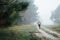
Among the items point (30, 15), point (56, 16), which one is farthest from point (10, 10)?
point (56, 16)

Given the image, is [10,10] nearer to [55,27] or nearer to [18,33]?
[18,33]

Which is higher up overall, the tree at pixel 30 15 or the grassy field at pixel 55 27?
the tree at pixel 30 15

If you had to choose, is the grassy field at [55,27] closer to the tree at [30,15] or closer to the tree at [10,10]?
the tree at [30,15]

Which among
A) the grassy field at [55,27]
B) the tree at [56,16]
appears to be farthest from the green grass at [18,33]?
the tree at [56,16]

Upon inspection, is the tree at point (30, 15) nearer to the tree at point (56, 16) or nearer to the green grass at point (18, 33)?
the green grass at point (18, 33)

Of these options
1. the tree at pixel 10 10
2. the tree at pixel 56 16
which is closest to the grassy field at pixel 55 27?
the tree at pixel 56 16

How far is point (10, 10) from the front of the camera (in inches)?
93.9

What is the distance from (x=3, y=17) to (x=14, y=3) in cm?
32

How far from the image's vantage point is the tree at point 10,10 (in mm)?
2387

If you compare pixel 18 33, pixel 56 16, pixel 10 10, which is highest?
pixel 10 10

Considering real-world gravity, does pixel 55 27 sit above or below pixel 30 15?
below

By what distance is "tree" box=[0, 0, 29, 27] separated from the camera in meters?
2.39

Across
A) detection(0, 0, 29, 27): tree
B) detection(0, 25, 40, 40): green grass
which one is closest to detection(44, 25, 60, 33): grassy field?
detection(0, 25, 40, 40): green grass

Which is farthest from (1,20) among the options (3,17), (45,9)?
(45,9)
